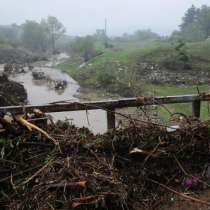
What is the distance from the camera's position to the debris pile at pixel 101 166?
3.09 metres

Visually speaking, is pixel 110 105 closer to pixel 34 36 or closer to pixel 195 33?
pixel 195 33

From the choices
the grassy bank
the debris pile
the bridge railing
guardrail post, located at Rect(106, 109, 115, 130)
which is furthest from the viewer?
the grassy bank

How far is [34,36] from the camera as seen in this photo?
78.1m

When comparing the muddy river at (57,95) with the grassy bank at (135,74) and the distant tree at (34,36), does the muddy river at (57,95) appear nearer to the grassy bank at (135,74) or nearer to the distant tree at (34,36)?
the grassy bank at (135,74)

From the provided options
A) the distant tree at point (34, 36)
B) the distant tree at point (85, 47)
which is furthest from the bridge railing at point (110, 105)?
the distant tree at point (34, 36)

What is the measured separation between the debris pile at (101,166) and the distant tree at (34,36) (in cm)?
7604

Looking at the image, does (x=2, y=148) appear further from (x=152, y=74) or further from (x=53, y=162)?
(x=152, y=74)

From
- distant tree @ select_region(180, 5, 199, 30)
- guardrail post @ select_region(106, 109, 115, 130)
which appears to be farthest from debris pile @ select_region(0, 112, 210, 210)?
distant tree @ select_region(180, 5, 199, 30)

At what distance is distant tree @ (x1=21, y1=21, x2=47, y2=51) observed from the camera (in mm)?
77812

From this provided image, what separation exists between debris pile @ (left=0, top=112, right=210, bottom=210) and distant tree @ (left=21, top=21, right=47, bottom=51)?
76.0 metres

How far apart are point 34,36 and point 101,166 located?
7752 cm

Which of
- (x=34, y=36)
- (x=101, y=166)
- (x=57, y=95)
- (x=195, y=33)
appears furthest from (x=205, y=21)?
(x=101, y=166)

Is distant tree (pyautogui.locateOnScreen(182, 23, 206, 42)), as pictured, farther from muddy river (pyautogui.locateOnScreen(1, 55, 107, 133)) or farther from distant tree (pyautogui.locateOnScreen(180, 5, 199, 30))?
muddy river (pyautogui.locateOnScreen(1, 55, 107, 133))

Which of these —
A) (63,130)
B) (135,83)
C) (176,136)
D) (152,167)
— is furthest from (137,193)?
(135,83)
